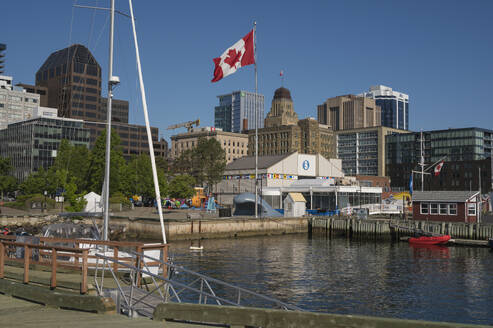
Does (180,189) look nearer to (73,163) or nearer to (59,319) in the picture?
(73,163)

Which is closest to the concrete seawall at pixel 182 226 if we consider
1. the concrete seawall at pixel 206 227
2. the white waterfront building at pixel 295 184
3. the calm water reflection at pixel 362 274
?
the concrete seawall at pixel 206 227

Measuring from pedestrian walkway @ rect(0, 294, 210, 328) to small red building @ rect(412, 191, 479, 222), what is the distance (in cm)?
6422

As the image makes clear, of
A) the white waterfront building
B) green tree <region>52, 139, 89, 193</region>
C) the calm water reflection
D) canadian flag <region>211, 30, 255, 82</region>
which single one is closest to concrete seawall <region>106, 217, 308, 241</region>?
the calm water reflection

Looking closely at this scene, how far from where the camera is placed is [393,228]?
69.7m

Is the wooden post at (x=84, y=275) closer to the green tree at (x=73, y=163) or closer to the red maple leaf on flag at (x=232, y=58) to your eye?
the red maple leaf on flag at (x=232, y=58)

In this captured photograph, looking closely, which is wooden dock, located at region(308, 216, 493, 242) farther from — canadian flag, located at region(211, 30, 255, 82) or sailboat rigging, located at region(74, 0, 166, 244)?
sailboat rigging, located at region(74, 0, 166, 244)

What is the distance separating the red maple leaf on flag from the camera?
52.7 m

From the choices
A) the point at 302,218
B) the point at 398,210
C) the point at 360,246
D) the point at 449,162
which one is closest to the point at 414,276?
the point at 360,246

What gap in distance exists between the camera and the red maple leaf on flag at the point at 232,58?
5269 cm

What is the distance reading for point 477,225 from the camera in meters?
64.5

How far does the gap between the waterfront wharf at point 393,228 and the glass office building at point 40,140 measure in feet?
338

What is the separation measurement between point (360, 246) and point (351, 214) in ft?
94.5

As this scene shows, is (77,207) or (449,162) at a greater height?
(449,162)

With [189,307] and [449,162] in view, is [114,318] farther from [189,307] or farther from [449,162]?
[449,162]
